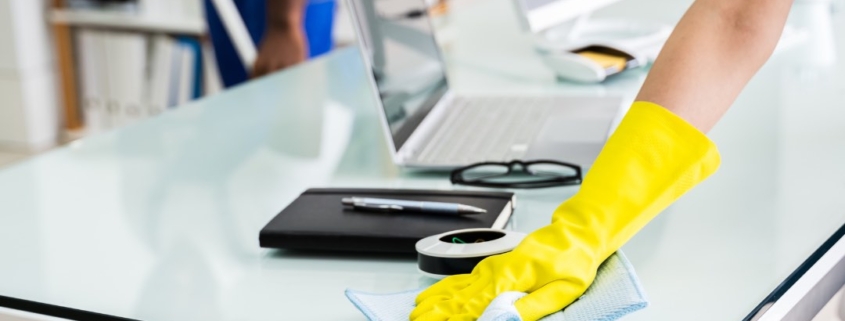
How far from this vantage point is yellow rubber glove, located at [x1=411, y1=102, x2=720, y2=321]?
75cm

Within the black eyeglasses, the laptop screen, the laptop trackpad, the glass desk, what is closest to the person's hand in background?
the glass desk

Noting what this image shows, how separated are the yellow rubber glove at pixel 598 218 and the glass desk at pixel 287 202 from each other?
0.20 feet

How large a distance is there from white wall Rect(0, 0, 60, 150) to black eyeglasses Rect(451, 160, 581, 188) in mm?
2694

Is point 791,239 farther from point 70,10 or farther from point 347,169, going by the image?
point 70,10

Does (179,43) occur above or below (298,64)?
below

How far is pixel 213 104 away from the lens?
4.99 feet

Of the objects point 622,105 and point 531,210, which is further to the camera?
point 622,105

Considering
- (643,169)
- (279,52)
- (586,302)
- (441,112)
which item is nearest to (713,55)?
(643,169)

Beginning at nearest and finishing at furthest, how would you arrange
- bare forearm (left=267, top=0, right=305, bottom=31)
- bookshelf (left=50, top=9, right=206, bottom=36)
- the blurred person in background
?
1. bare forearm (left=267, top=0, right=305, bottom=31)
2. the blurred person in background
3. bookshelf (left=50, top=9, right=206, bottom=36)

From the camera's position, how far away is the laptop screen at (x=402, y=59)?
1.18 metres

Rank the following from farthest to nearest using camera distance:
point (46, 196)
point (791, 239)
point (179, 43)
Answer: point (179, 43) → point (46, 196) → point (791, 239)

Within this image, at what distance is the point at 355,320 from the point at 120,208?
40 centimetres

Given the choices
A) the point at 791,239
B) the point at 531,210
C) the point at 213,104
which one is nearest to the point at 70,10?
the point at 213,104

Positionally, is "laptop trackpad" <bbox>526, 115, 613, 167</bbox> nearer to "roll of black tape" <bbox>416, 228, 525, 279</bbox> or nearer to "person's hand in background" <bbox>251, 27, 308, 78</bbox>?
"roll of black tape" <bbox>416, 228, 525, 279</bbox>
